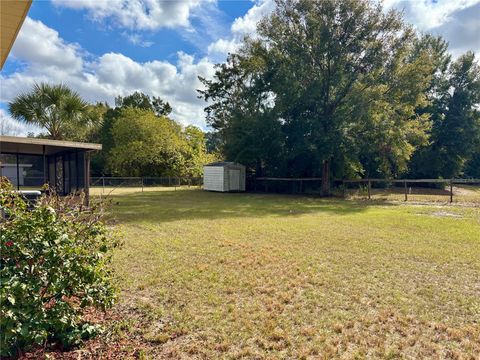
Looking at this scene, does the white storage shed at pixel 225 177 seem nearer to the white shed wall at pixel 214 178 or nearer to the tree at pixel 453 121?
the white shed wall at pixel 214 178

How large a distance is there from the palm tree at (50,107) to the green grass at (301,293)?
28.3 feet

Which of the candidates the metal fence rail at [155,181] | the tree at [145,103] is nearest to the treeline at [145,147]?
the tree at [145,103]

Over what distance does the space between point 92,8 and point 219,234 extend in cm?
533

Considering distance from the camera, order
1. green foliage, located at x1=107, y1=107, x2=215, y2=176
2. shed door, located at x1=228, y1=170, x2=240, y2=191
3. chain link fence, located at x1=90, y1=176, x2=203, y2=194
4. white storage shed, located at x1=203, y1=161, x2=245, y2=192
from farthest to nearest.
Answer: green foliage, located at x1=107, y1=107, x2=215, y2=176 < chain link fence, located at x1=90, y1=176, x2=203, y2=194 < shed door, located at x1=228, y1=170, x2=240, y2=191 < white storage shed, located at x1=203, y1=161, x2=245, y2=192

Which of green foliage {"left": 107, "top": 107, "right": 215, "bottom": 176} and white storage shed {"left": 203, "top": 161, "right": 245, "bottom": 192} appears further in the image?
green foliage {"left": 107, "top": 107, "right": 215, "bottom": 176}

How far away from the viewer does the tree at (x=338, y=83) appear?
1588 centimetres

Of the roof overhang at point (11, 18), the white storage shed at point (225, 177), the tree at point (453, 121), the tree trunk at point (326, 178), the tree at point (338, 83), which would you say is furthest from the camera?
the tree at point (453, 121)

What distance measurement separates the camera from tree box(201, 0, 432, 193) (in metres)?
15.9

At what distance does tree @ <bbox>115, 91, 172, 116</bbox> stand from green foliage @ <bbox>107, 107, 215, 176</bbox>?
7.23 m

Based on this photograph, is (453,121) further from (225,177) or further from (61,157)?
(61,157)

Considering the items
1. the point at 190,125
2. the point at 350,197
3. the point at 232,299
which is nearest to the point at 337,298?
the point at 232,299

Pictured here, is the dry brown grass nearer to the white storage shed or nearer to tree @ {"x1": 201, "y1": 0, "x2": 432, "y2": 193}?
tree @ {"x1": 201, "y1": 0, "x2": 432, "y2": 193}

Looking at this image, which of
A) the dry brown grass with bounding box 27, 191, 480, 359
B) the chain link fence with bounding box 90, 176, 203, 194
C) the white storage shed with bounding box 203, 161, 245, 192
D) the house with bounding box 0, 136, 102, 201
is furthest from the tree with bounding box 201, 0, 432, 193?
the chain link fence with bounding box 90, 176, 203, 194

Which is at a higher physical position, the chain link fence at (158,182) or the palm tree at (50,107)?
the palm tree at (50,107)
